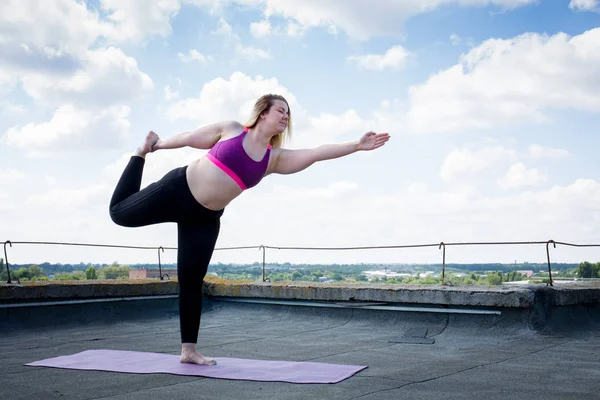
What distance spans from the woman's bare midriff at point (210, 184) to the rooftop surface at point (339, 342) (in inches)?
49.2

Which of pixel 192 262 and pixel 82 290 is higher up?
pixel 192 262

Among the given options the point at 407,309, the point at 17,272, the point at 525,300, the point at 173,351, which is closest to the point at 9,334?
Result: the point at 17,272

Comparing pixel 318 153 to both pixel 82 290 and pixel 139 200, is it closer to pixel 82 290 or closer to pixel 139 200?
pixel 139 200

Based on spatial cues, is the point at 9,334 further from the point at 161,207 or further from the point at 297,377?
the point at 297,377

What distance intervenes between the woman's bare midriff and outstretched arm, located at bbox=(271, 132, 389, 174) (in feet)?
1.39

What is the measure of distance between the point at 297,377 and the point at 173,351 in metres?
1.70

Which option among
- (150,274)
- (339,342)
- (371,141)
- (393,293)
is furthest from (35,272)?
(371,141)

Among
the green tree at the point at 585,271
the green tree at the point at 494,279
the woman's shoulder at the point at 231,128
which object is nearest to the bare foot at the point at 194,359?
the woman's shoulder at the point at 231,128

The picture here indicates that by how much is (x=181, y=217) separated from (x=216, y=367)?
111cm

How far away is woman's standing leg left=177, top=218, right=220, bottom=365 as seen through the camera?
4.52 meters

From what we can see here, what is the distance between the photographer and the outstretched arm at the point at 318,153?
4.41 meters

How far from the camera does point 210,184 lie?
426 cm

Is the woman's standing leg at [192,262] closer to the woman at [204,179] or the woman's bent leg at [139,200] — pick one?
the woman at [204,179]

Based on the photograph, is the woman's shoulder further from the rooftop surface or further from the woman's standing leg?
the rooftop surface
